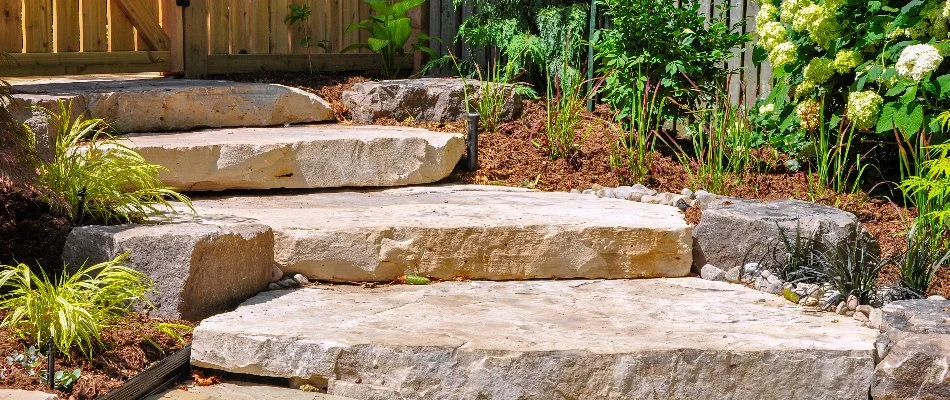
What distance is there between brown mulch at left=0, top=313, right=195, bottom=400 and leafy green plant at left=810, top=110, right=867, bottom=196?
3.39 meters

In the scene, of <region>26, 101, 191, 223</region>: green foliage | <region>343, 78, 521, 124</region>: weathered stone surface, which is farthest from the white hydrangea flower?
<region>26, 101, 191, 223</region>: green foliage

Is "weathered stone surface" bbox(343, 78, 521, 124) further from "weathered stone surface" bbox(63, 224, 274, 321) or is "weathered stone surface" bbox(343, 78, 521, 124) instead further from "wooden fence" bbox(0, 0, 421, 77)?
"weathered stone surface" bbox(63, 224, 274, 321)

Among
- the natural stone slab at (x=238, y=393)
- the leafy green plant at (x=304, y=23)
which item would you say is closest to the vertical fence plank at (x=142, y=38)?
the leafy green plant at (x=304, y=23)

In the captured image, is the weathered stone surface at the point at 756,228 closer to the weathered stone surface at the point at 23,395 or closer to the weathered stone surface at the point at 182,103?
the weathered stone surface at the point at 182,103

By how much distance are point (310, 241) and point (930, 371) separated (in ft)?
8.13

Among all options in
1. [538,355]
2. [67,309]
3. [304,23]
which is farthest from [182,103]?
[538,355]

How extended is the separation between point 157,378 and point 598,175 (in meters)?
3.36

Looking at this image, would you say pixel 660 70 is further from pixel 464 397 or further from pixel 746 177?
pixel 464 397

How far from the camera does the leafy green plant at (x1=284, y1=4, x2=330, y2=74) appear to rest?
26.1 ft

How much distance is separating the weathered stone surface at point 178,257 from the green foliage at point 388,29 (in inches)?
168

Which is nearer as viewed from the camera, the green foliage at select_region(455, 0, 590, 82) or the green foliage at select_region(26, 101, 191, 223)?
the green foliage at select_region(26, 101, 191, 223)

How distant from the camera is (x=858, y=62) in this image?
5.41 meters

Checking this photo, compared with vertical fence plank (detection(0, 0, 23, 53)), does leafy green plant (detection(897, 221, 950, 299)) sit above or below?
below

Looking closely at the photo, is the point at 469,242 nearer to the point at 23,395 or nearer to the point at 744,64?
the point at 23,395
